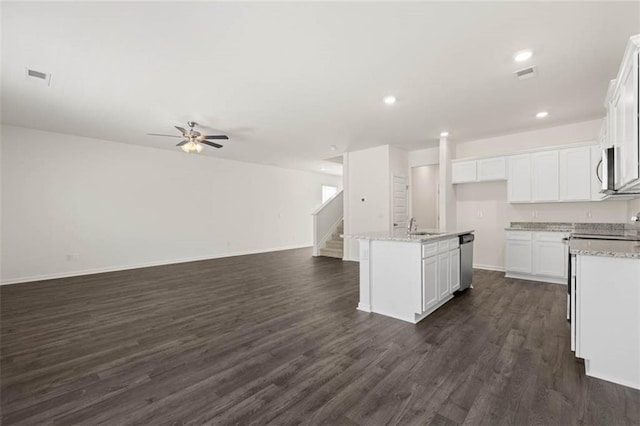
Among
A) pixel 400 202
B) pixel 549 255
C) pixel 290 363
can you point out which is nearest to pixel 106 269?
pixel 290 363

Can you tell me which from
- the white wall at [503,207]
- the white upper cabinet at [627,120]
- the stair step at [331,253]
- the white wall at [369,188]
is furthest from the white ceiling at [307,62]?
the stair step at [331,253]

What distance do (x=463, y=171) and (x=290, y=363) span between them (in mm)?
5205

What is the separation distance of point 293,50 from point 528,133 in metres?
5.09

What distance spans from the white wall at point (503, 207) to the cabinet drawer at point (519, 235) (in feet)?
1.84

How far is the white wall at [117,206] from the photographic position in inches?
202

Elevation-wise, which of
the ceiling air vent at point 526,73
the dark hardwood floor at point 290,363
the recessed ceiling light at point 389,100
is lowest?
the dark hardwood floor at point 290,363

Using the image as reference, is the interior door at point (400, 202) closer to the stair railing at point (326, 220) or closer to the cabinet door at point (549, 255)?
the stair railing at point (326, 220)

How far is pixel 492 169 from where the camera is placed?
5.43 metres

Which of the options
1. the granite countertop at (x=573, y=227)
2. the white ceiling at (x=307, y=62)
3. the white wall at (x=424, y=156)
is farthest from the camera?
the white wall at (x=424, y=156)

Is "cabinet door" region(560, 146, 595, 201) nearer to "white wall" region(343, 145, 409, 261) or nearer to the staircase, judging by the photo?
"white wall" region(343, 145, 409, 261)

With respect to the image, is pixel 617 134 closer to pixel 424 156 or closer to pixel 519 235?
pixel 519 235

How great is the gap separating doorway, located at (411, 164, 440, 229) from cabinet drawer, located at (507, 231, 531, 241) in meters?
2.89

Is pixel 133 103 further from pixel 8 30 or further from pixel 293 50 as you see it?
pixel 293 50

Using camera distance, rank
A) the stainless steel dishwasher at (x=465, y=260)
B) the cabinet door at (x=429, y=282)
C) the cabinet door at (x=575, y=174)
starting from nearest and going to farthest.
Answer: the cabinet door at (x=429, y=282) → the stainless steel dishwasher at (x=465, y=260) → the cabinet door at (x=575, y=174)
